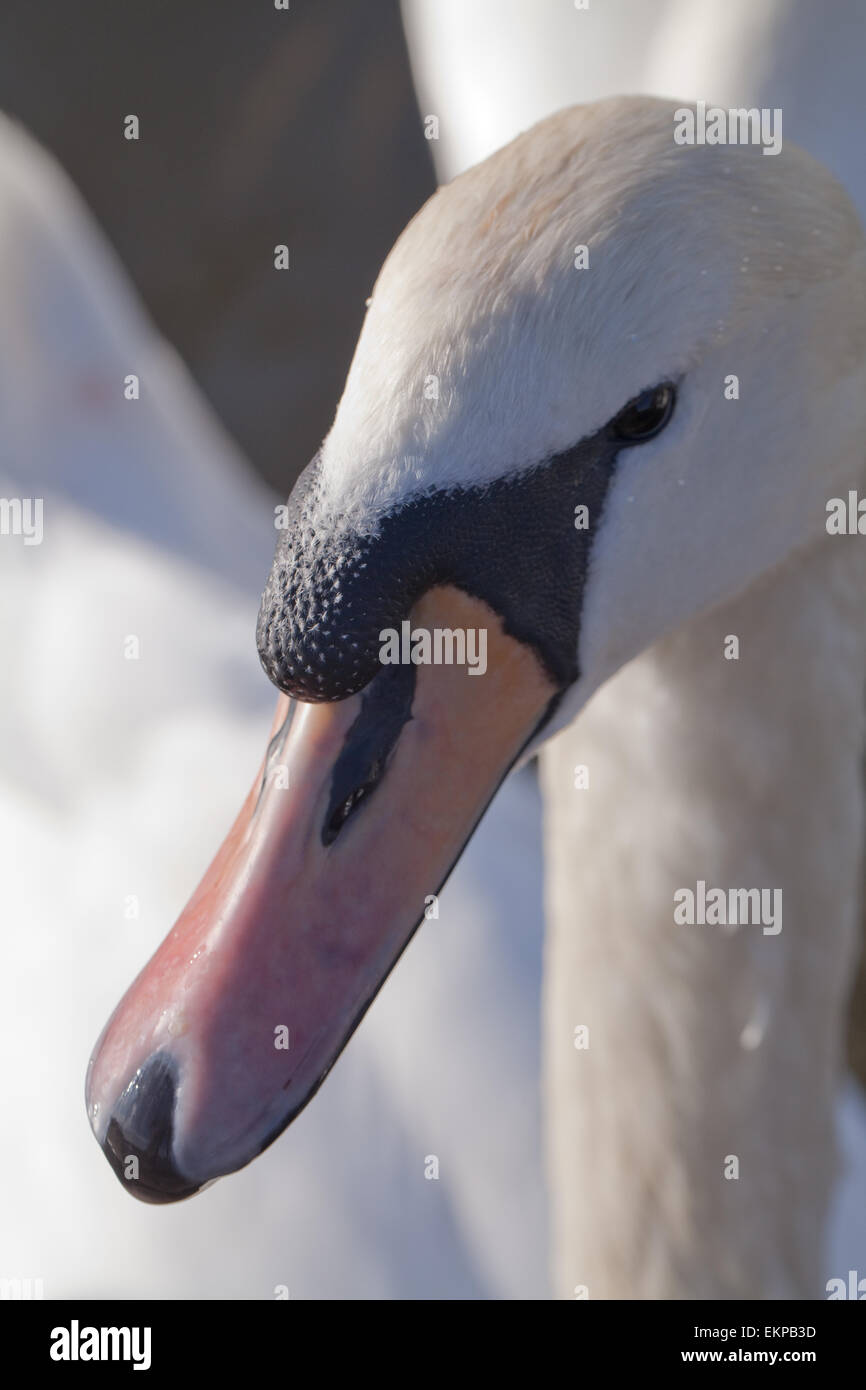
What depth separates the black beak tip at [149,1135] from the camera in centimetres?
135

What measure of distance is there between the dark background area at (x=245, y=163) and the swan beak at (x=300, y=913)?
3034 millimetres

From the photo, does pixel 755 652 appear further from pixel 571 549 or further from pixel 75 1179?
pixel 75 1179

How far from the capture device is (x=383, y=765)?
144cm

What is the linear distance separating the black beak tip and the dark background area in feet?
10.4

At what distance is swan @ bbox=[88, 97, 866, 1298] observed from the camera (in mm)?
1333

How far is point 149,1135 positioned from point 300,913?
226mm

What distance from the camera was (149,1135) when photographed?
135 cm

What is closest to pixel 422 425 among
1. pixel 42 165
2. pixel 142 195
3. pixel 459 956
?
pixel 459 956

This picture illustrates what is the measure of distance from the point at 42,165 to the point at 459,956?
89.0 inches

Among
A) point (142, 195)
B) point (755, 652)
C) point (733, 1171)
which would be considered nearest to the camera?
point (755, 652)
